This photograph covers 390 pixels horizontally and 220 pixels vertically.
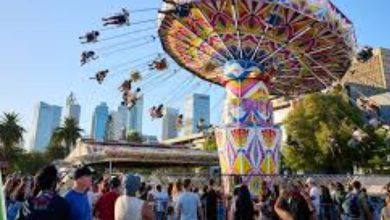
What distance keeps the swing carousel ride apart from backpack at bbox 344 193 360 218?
1031 cm

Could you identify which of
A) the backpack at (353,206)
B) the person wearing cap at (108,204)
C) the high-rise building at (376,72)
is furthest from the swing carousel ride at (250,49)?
the high-rise building at (376,72)

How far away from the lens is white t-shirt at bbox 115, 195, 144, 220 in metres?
6.74

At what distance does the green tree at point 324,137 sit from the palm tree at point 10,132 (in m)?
43.2

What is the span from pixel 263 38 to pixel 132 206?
21.4m

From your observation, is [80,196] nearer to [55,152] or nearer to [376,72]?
[55,152]

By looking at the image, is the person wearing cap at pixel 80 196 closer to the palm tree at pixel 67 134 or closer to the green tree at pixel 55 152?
the green tree at pixel 55 152

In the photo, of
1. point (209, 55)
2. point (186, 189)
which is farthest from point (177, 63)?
point (186, 189)

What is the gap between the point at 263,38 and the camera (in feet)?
89.2

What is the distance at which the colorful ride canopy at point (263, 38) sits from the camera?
24797 mm

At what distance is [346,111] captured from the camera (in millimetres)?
51531

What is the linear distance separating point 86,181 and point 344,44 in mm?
23279

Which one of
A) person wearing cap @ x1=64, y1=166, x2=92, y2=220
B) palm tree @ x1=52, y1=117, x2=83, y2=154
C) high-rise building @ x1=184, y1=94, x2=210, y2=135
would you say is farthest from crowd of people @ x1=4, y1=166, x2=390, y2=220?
palm tree @ x1=52, y1=117, x2=83, y2=154

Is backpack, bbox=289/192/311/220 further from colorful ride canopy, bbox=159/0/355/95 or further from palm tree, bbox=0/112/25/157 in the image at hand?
palm tree, bbox=0/112/25/157

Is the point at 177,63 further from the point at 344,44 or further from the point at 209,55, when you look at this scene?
the point at 344,44
